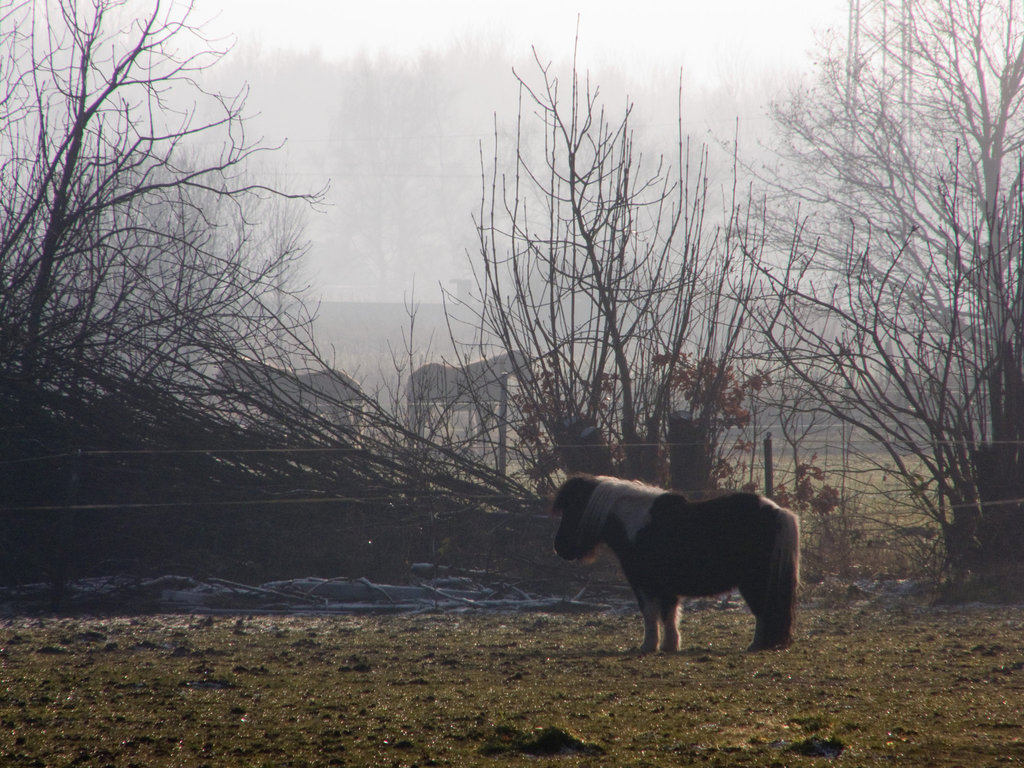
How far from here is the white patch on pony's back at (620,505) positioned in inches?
255

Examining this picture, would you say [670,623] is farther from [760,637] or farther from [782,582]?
[782,582]

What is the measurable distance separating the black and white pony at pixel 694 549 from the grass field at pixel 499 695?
29 cm

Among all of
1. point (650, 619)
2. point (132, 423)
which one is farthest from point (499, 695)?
point (132, 423)

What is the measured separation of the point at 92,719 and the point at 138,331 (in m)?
7.34

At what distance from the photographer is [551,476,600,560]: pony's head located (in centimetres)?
682

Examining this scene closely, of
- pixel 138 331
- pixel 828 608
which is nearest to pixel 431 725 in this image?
pixel 828 608

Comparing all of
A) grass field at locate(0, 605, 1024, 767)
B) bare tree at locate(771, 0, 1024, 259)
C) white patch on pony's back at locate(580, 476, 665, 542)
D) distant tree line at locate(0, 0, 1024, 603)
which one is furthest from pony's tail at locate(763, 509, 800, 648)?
bare tree at locate(771, 0, 1024, 259)

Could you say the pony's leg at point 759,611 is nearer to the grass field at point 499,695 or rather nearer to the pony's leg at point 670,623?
the grass field at point 499,695

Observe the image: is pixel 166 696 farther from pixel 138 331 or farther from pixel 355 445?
pixel 138 331

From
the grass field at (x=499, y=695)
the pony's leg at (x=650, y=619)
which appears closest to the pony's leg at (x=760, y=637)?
the grass field at (x=499, y=695)

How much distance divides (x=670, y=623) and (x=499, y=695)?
7.35 ft

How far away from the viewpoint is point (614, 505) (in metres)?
6.64

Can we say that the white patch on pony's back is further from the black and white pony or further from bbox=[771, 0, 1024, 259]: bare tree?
bbox=[771, 0, 1024, 259]: bare tree

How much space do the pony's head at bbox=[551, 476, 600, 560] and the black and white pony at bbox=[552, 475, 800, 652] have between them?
0.08ft
